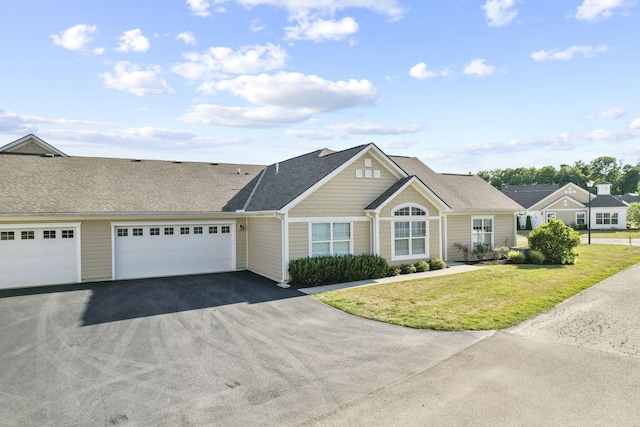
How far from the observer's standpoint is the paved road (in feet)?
19.0

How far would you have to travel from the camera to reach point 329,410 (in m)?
6.05

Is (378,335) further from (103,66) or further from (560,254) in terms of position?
(560,254)

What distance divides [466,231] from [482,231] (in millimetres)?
1377

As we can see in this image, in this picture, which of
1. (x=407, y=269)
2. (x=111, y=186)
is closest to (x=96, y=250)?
(x=111, y=186)

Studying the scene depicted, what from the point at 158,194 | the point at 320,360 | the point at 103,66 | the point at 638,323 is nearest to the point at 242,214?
the point at 158,194

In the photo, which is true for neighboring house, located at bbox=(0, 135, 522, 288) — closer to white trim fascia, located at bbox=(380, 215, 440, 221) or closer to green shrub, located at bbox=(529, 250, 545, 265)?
white trim fascia, located at bbox=(380, 215, 440, 221)

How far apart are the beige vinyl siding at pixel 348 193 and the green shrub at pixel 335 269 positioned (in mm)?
1948

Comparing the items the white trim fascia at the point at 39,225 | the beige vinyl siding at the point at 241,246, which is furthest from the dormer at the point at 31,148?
the beige vinyl siding at the point at 241,246

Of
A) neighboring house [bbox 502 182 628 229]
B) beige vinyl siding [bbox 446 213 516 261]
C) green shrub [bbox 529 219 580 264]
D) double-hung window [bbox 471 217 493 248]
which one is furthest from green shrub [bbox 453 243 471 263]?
neighboring house [bbox 502 182 628 229]

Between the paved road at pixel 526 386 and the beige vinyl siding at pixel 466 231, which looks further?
the beige vinyl siding at pixel 466 231

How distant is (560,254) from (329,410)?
62.4 ft

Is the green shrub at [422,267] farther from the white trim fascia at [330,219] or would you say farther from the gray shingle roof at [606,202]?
the gray shingle roof at [606,202]

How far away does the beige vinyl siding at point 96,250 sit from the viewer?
16219 mm

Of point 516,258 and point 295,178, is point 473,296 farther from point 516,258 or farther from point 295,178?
point 516,258
